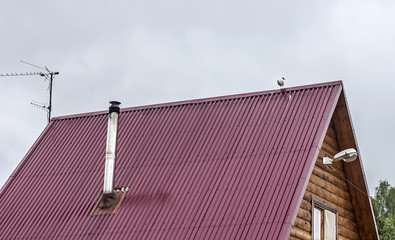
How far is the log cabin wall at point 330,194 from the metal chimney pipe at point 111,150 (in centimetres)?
540

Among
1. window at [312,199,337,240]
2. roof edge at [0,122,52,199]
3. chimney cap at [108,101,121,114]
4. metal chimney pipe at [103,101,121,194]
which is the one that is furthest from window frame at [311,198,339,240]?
roof edge at [0,122,52,199]

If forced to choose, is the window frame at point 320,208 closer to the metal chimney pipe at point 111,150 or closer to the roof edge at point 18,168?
the metal chimney pipe at point 111,150

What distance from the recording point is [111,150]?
24.1 meters

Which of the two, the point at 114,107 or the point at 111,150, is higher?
the point at 114,107

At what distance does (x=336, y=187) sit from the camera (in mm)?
24078

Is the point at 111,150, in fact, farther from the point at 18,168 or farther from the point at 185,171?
the point at 18,168

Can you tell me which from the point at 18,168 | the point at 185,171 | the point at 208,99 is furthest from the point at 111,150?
the point at 18,168

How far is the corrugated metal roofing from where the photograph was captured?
20.8 meters

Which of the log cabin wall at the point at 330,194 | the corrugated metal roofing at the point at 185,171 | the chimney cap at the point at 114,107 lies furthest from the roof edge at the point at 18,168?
the log cabin wall at the point at 330,194

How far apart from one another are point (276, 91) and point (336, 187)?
10.6 feet

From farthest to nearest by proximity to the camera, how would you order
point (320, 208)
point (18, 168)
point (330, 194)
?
point (18, 168) → point (330, 194) → point (320, 208)

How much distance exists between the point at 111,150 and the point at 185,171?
239 centimetres

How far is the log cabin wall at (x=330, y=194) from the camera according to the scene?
Result: 22.0m

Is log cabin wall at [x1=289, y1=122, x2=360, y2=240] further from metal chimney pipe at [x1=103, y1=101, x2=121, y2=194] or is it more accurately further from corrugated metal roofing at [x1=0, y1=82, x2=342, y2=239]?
metal chimney pipe at [x1=103, y1=101, x2=121, y2=194]
